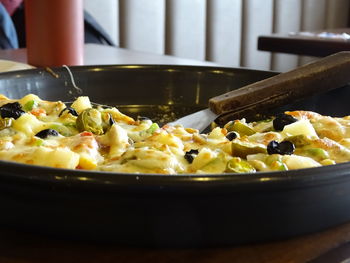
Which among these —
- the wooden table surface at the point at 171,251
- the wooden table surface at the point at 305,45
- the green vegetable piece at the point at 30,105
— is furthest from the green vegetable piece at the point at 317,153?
the wooden table surface at the point at 305,45

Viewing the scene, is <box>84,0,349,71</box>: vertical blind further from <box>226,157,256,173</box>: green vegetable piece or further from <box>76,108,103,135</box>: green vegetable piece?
<box>226,157,256,173</box>: green vegetable piece

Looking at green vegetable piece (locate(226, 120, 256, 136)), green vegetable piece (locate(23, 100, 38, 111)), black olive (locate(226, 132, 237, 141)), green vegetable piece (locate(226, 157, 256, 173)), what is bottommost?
green vegetable piece (locate(226, 120, 256, 136))

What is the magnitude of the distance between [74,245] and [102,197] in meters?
0.07

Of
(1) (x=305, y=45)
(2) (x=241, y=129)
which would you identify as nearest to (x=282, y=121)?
(2) (x=241, y=129)

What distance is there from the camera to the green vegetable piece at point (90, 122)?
0.60 metres

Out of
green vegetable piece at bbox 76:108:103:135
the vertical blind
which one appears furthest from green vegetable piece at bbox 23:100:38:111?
the vertical blind

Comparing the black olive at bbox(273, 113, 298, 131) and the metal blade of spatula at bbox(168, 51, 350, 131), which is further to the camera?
the metal blade of spatula at bbox(168, 51, 350, 131)

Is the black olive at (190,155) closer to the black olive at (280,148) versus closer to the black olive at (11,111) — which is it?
the black olive at (280,148)

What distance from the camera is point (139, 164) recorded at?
450 millimetres

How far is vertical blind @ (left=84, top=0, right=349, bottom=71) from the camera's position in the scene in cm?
262

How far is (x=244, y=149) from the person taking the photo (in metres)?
0.49

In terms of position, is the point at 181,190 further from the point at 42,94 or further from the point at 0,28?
the point at 0,28

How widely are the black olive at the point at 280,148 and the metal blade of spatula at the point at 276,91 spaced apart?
0.22 metres

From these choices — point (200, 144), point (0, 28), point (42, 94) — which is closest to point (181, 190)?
point (200, 144)
